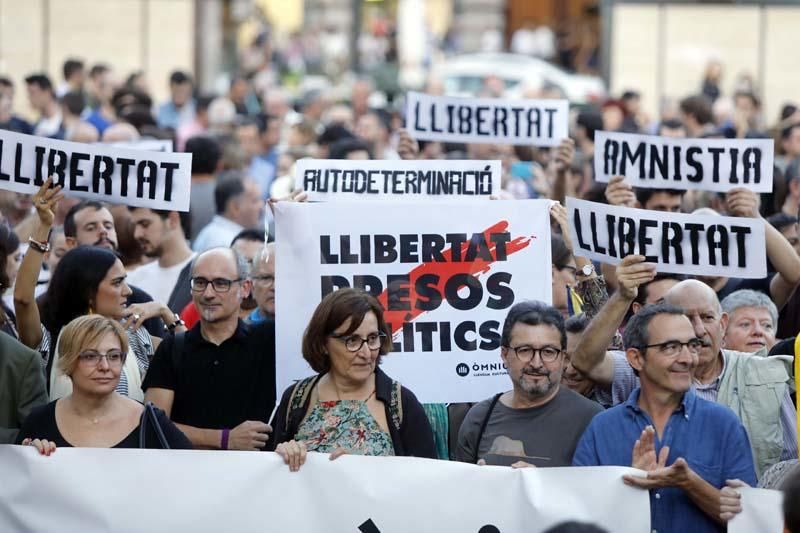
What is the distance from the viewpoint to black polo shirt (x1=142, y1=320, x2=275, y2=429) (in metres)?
7.06

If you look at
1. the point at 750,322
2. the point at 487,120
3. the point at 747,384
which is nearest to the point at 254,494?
the point at 747,384

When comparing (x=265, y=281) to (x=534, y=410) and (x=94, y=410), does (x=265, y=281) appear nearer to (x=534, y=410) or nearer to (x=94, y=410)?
(x=94, y=410)

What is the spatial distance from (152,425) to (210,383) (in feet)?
2.30

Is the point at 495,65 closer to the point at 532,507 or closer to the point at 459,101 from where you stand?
the point at 459,101

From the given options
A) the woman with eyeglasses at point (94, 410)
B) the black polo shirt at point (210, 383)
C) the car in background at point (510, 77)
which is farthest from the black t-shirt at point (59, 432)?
the car in background at point (510, 77)

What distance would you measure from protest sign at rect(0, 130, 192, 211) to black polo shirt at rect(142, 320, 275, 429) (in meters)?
0.92

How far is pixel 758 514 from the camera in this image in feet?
19.2

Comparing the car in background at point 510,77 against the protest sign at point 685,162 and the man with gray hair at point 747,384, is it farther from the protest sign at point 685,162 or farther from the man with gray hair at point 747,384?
the man with gray hair at point 747,384

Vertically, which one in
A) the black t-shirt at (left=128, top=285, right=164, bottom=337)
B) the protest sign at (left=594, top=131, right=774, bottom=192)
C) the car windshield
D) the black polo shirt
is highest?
the car windshield

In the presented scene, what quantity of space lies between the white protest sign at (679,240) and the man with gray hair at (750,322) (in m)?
0.47

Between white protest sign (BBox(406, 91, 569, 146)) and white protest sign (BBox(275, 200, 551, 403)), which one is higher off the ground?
white protest sign (BBox(406, 91, 569, 146))

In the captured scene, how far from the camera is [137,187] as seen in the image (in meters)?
7.80

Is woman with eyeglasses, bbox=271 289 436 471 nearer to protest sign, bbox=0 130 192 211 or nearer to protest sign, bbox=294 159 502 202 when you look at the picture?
protest sign, bbox=0 130 192 211

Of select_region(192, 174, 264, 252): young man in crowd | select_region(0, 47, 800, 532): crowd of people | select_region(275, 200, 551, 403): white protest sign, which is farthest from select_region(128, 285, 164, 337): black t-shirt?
select_region(192, 174, 264, 252): young man in crowd
